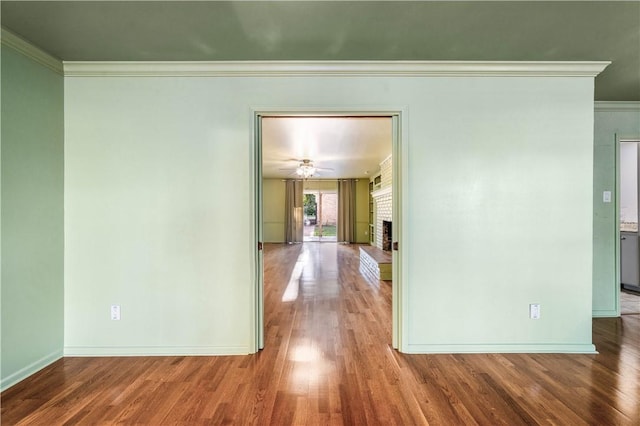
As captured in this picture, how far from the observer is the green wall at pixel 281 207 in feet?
34.2

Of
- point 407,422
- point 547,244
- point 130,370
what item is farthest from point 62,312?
point 547,244

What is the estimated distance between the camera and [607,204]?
3129 millimetres

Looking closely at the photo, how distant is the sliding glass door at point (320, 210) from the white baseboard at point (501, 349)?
326 inches

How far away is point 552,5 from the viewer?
1615mm

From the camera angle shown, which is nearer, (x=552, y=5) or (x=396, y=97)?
(x=552, y=5)

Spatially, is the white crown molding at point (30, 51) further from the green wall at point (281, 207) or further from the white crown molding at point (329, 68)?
the green wall at point (281, 207)

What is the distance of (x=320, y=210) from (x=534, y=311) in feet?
28.0

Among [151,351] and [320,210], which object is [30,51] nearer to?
[151,351]

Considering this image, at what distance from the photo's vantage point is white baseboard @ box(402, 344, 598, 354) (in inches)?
89.7

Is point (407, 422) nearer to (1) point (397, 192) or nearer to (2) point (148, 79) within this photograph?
(1) point (397, 192)

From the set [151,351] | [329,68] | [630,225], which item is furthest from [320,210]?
[151,351]

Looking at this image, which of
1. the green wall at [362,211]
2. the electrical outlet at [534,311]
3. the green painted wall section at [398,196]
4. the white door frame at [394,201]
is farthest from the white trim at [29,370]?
the green wall at [362,211]

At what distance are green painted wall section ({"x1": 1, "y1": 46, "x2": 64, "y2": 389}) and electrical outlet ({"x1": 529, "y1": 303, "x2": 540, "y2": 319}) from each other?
3.76 meters

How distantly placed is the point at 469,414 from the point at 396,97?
2.19 meters
